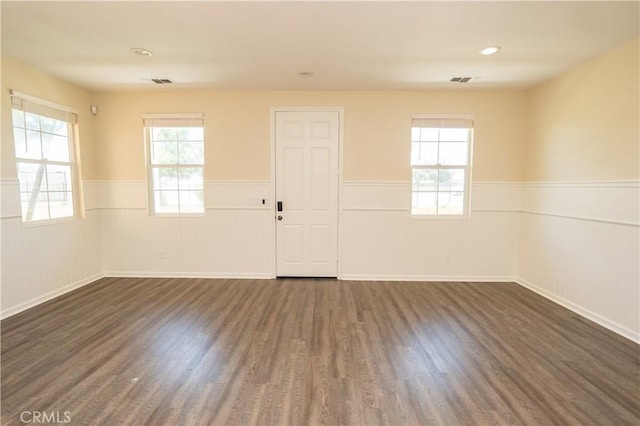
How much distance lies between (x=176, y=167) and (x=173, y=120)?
636 millimetres

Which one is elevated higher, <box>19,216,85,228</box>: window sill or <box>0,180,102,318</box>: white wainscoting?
<box>19,216,85,228</box>: window sill

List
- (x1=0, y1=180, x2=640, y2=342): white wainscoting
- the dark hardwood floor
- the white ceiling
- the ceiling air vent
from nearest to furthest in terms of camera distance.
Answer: the dark hardwood floor → the white ceiling → the ceiling air vent → (x1=0, y1=180, x2=640, y2=342): white wainscoting

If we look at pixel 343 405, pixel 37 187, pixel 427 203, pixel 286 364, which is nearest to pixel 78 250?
pixel 37 187

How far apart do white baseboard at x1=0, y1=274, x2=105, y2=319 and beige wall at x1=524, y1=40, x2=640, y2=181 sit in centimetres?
594

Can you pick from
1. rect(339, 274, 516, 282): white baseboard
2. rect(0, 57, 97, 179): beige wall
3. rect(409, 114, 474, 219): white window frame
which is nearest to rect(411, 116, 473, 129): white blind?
rect(409, 114, 474, 219): white window frame

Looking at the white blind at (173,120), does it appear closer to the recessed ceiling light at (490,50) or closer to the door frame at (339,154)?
the door frame at (339,154)

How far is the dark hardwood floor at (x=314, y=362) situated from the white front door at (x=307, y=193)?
0.78 metres

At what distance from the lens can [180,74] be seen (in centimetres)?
329

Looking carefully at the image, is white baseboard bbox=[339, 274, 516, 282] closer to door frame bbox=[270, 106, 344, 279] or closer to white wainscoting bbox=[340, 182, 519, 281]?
white wainscoting bbox=[340, 182, 519, 281]

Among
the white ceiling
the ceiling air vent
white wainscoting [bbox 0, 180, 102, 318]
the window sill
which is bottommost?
white wainscoting [bbox 0, 180, 102, 318]

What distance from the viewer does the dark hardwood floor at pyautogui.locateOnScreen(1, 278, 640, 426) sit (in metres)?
1.69

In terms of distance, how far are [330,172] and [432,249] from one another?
5.81 ft

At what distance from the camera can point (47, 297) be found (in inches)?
129

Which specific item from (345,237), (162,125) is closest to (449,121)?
(345,237)
